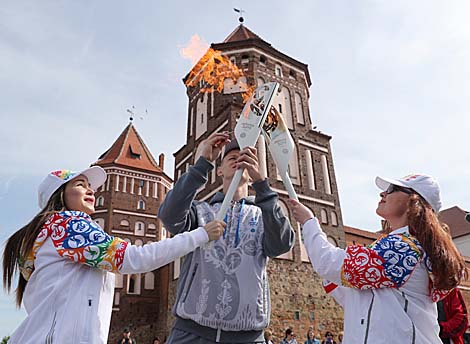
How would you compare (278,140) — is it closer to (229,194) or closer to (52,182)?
(229,194)

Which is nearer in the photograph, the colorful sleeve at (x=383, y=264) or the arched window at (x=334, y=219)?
the colorful sleeve at (x=383, y=264)

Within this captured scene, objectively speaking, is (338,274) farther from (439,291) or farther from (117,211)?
(117,211)

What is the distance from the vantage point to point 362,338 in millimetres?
1974

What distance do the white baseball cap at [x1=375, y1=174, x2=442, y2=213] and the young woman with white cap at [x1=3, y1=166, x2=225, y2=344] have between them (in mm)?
1178

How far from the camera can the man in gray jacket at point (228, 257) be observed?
2.26 metres

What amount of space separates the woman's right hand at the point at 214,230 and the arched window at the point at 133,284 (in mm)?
23172

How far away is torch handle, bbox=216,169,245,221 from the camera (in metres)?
2.46

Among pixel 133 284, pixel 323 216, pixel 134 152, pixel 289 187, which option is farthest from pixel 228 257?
pixel 134 152

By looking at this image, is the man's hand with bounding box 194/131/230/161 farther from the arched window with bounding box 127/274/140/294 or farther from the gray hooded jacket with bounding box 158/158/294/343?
the arched window with bounding box 127/274/140/294

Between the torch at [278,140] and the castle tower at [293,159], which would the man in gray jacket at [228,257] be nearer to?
the torch at [278,140]

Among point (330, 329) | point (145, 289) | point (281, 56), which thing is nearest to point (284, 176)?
point (330, 329)

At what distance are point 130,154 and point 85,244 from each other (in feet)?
92.7

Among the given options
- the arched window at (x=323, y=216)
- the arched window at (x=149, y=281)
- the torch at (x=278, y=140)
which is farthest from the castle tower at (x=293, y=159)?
the torch at (x=278, y=140)

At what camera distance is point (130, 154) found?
29359 millimetres
